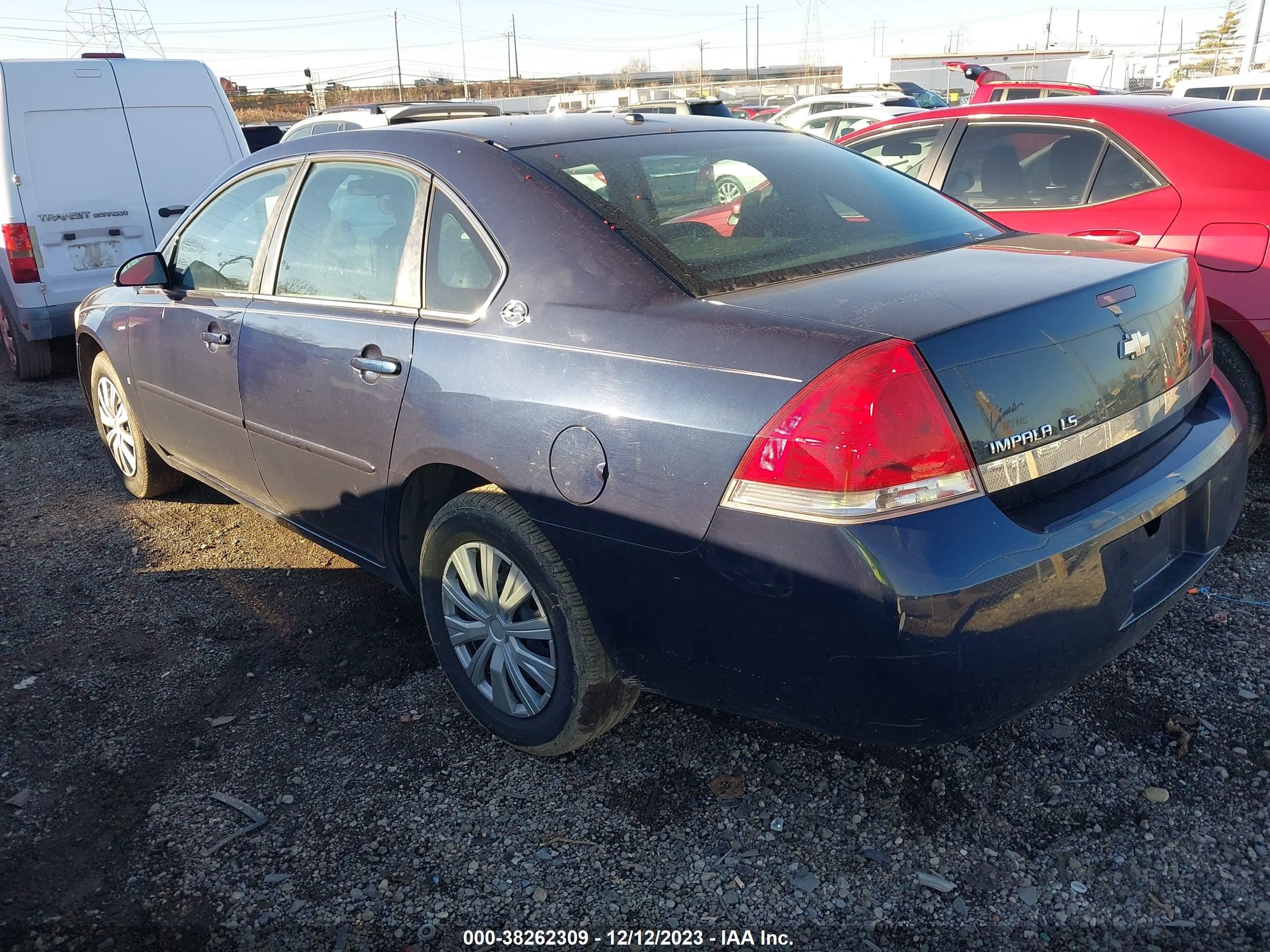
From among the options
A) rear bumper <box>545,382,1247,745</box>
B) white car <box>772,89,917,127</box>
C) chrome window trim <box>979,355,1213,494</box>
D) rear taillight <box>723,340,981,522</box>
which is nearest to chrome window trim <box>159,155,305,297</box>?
rear bumper <box>545,382,1247,745</box>

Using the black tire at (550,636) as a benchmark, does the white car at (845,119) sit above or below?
above

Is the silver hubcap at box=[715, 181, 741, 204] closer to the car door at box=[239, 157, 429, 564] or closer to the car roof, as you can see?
the car roof

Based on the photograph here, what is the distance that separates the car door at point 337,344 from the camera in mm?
2936

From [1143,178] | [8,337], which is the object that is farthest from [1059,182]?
[8,337]

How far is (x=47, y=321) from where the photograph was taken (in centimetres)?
726

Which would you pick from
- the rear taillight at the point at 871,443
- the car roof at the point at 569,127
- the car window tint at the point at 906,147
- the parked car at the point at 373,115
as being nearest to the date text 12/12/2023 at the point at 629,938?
the rear taillight at the point at 871,443

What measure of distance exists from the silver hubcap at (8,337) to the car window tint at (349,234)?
5591mm

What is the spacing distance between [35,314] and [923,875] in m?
7.32

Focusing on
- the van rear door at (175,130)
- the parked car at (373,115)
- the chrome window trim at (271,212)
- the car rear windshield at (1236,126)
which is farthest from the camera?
the parked car at (373,115)

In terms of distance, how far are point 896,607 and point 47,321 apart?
23.8 ft

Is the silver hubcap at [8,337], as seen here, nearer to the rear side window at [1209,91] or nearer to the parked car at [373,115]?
the parked car at [373,115]

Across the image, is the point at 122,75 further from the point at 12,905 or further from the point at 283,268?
the point at 12,905

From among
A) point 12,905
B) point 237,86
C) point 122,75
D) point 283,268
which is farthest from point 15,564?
point 237,86

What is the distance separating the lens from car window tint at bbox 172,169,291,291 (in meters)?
3.67
